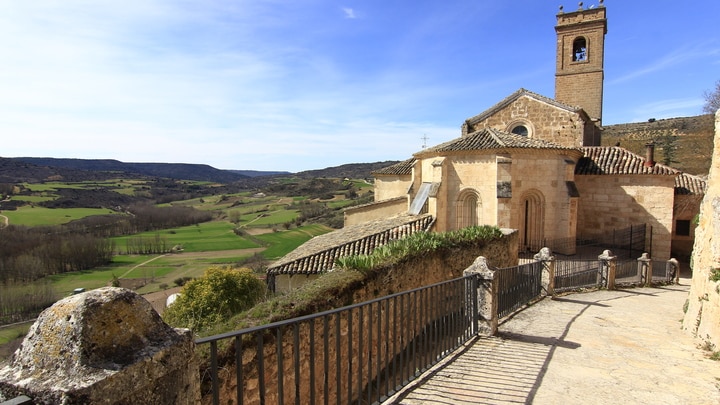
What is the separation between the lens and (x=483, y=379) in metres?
4.54

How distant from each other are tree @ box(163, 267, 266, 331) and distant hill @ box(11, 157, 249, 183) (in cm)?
15647

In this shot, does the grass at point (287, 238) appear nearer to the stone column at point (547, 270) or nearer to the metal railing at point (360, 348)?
the stone column at point (547, 270)

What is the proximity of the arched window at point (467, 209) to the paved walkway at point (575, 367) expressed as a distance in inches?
361

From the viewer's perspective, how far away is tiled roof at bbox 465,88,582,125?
20953mm

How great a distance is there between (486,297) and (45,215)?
83.4m

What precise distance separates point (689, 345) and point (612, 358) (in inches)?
76.7

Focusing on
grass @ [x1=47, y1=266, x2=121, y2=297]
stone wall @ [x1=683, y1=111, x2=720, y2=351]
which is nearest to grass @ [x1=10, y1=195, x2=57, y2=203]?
grass @ [x1=47, y1=266, x2=121, y2=297]

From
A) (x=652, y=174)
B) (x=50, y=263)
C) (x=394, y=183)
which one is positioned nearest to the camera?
(x=652, y=174)

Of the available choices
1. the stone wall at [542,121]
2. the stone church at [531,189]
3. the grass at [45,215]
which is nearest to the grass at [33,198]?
the grass at [45,215]

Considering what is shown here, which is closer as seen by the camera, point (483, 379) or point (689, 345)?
point (483, 379)

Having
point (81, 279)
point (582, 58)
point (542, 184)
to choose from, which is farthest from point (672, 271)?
point (81, 279)

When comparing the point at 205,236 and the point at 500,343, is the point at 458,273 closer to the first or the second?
the point at 500,343

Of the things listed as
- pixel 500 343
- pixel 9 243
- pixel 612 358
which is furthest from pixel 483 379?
pixel 9 243

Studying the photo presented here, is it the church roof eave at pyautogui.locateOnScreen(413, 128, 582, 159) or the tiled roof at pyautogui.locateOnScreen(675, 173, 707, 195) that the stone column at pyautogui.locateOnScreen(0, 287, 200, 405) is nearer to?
the church roof eave at pyautogui.locateOnScreen(413, 128, 582, 159)
